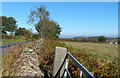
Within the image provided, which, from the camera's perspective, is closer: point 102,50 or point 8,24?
point 102,50

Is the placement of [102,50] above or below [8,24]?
below

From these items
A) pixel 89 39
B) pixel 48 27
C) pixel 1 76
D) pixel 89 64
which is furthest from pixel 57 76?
pixel 89 39

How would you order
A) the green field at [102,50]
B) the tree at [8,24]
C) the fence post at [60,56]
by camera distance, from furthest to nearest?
the tree at [8,24] → the green field at [102,50] → the fence post at [60,56]

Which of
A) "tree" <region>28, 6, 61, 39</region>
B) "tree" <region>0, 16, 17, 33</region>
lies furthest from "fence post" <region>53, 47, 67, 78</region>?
"tree" <region>0, 16, 17, 33</region>

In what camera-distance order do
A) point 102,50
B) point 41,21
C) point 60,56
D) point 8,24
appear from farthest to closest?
point 8,24 → point 41,21 → point 102,50 → point 60,56

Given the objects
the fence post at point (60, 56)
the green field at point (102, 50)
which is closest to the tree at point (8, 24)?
the green field at point (102, 50)

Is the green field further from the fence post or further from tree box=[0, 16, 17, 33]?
tree box=[0, 16, 17, 33]

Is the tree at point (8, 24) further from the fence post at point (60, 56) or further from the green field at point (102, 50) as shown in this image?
the fence post at point (60, 56)

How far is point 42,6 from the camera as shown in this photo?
32281 millimetres

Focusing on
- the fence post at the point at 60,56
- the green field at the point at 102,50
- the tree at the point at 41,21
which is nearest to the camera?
the fence post at the point at 60,56

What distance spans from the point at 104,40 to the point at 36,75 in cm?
3766

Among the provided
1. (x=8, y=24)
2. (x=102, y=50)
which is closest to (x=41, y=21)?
(x=102, y=50)

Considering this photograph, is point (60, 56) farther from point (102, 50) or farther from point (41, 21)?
point (41, 21)

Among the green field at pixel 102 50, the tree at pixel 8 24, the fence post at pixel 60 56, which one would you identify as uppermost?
the tree at pixel 8 24
